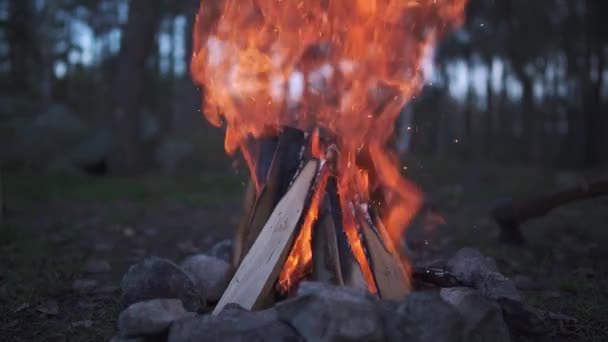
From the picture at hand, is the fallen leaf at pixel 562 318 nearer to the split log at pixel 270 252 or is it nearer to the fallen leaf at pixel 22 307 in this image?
the split log at pixel 270 252

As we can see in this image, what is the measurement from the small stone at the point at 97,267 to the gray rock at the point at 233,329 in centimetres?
199

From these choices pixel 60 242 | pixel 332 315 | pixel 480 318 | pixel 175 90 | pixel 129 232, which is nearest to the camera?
pixel 332 315

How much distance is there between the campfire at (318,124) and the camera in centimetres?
291

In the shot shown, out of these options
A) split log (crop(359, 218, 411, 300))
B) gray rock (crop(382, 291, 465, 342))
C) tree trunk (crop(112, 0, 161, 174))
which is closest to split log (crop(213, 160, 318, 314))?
split log (crop(359, 218, 411, 300))

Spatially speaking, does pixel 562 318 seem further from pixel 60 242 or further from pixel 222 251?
pixel 60 242

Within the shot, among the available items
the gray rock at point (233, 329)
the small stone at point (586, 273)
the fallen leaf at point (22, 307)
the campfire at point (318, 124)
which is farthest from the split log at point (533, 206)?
the fallen leaf at point (22, 307)

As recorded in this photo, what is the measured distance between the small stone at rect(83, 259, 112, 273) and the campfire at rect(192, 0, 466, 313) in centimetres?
143

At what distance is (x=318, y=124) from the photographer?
→ 330cm

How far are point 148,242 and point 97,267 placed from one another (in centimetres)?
130

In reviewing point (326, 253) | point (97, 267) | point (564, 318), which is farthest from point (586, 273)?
point (97, 267)

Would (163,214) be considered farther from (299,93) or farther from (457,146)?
(457,146)

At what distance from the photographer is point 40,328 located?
2.98 m

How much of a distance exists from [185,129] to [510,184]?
8666 mm

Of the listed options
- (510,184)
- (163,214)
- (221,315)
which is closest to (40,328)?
(221,315)
